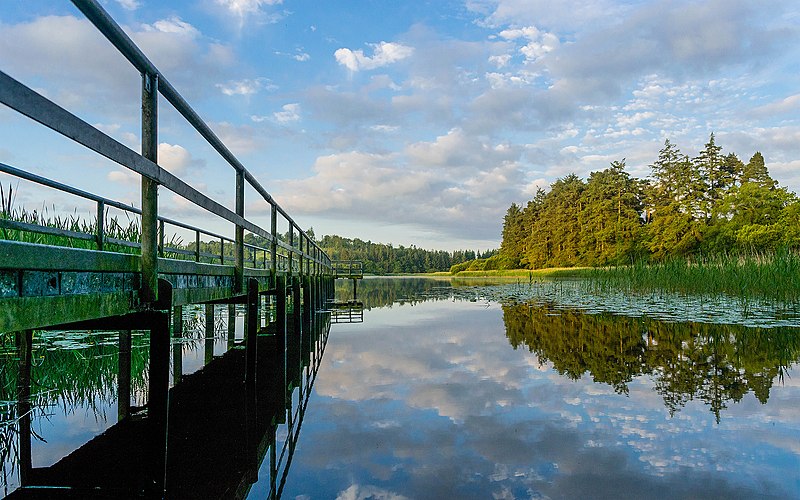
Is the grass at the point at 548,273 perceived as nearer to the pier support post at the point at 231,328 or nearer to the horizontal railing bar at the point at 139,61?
the pier support post at the point at 231,328

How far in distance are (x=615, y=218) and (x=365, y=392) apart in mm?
50197

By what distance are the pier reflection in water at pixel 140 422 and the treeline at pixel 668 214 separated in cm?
1926

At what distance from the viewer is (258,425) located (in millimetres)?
3766

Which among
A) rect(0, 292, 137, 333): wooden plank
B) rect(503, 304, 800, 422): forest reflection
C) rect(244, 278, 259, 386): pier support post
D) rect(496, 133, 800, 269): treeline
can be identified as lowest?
rect(503, 304, 800, 422): forest reflection

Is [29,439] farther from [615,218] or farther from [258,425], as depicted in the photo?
[615,218]

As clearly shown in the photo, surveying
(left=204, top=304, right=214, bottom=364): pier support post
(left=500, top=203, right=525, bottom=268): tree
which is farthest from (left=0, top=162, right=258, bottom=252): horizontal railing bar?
(left=500, top=203, right=525, bottom=268): tree

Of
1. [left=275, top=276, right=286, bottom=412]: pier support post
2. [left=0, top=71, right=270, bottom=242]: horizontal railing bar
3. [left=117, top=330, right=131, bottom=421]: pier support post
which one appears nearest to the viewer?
[left=0, top=71, right=270, bottom=242]: horizontal railing bar

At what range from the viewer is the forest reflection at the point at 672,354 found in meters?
4.59

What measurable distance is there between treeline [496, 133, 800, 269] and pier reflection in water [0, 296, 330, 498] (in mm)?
19260

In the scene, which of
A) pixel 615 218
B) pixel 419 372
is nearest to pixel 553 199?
pixel 615 218

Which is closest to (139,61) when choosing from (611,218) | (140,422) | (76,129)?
(76,129)

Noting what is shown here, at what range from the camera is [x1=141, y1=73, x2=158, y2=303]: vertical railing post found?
9.43ft

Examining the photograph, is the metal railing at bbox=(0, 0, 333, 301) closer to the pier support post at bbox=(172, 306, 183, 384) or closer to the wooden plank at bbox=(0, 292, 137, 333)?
the wooden plank at bbox=(0, 292, 137, 333)

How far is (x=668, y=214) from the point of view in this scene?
40.0m
